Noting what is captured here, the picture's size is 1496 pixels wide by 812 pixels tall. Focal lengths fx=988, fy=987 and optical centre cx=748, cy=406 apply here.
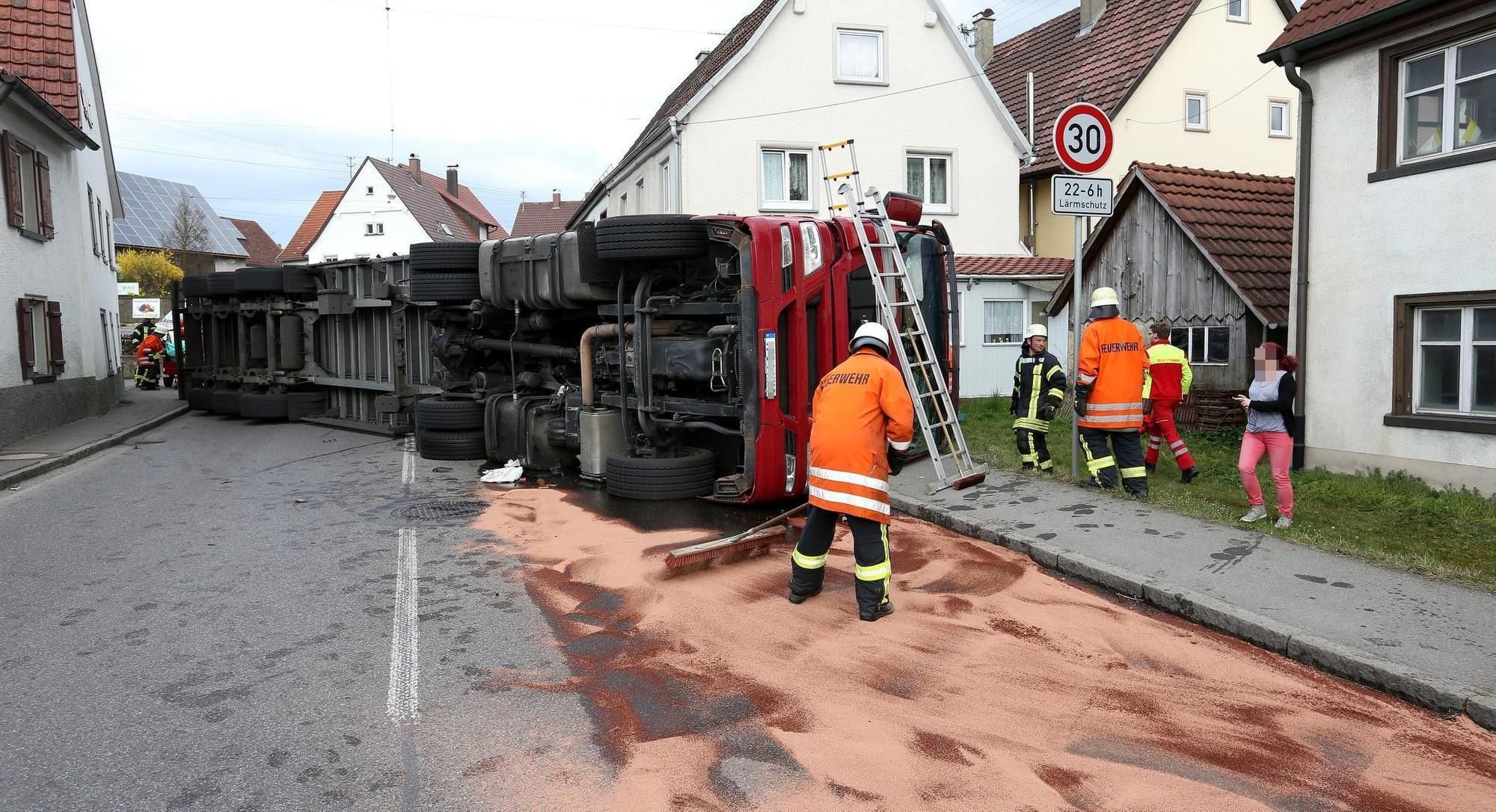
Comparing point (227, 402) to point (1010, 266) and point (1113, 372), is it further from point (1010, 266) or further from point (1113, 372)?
point (1113, 372)

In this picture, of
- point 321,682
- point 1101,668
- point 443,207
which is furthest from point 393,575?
point 443,207

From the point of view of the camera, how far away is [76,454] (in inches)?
505

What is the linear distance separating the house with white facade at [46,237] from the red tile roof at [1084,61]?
729 inches

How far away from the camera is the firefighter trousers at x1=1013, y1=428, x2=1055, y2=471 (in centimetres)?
1009

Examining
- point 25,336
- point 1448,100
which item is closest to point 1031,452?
point 1448,100

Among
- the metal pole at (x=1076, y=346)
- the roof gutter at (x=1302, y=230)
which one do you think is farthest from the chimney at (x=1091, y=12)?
the metal pole at (x=1076, y=346)

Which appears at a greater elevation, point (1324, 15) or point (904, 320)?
point (1324, 15)

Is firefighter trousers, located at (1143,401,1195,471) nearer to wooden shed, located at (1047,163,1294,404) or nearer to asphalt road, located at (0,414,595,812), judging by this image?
wooden shed, located at (1047,163,1294,404)

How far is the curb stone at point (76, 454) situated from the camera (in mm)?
10836

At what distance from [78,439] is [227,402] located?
3587mm

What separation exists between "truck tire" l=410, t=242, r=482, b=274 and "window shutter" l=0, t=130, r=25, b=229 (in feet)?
21.3

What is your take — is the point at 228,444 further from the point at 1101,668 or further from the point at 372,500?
the point at 1101,668

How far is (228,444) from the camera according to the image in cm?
1425

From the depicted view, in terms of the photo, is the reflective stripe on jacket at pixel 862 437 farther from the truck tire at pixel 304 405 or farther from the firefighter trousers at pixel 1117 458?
the truck tire at pixel 304 405
